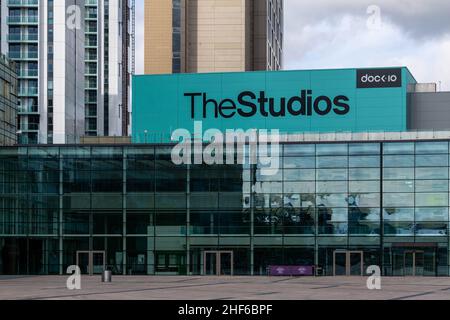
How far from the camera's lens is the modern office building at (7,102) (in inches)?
3002

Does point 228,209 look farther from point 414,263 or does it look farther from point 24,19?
point 24,19

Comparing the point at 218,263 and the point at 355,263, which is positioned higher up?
the point at 355,263

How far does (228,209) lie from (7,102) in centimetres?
2356

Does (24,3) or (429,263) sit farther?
(24,3)

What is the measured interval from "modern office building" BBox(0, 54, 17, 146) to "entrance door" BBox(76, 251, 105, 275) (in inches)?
536

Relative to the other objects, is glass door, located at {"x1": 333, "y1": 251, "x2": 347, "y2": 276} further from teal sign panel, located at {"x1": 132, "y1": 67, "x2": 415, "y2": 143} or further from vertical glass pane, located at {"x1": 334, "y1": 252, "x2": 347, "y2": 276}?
teal sign panel, located at {"x1": 132, "y1": 67, "x2": 415, "y2": 143}

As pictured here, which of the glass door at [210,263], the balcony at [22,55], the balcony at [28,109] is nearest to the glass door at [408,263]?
the glass door at [210,263]

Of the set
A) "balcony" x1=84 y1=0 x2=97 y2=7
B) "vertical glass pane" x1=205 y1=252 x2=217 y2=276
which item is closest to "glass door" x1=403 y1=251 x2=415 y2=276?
"vertical glass pane" x1=205 y1=252 x2=217 y2=276

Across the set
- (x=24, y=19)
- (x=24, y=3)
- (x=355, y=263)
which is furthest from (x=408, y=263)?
(x=24, y=3)

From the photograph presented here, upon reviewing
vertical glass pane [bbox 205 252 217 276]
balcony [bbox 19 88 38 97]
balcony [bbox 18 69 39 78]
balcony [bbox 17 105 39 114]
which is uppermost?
balcony [bbox 18 69 39 78]

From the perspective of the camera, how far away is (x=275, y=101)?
84.1 m

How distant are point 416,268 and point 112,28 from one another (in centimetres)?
9579

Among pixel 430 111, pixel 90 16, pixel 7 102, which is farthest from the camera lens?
pixel 90 16

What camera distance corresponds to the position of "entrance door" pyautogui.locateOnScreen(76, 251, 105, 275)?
7038 cm
